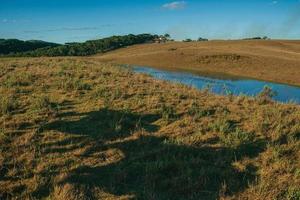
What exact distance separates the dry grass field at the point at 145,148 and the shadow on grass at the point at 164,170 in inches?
0.9

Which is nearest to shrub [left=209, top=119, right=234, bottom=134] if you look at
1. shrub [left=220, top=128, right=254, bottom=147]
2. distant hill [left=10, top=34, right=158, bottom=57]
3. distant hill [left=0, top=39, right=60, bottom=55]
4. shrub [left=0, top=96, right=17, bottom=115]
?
shrub [left=220, top=128, right=254, bottom=147]

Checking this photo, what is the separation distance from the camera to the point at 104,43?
403 ft

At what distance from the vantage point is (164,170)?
990 centimetres

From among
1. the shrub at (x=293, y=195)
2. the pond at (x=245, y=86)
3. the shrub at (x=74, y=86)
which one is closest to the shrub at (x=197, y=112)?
the shrub at (x=293, y=195)

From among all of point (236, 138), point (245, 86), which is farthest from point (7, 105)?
point (245, 86)

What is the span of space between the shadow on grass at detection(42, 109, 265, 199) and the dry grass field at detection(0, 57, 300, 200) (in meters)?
0.02

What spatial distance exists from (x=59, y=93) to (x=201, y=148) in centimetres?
836

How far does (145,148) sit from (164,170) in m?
1.36

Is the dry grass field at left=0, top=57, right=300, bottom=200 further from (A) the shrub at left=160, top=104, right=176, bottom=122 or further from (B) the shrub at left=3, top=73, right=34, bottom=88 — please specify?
Result: (B) the shrub at left=3, top=73, right=34, bottom=88

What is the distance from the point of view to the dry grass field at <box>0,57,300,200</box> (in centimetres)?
909

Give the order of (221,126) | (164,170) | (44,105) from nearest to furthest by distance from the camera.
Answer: (164,170) < (221,126) < (44,105)

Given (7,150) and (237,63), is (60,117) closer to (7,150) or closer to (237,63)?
(7,150)

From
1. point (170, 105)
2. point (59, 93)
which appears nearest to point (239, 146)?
point (170, 105)

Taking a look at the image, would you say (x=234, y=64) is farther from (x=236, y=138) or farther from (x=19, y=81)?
(x=236, y=138)
